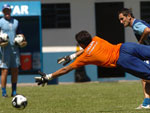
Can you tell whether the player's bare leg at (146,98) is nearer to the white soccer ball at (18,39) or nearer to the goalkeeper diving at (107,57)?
the goalkeeper diving at (107,57)

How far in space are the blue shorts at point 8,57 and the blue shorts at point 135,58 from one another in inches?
198

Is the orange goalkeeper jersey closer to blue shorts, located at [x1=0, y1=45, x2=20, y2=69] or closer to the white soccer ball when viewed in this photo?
the white soccer ball

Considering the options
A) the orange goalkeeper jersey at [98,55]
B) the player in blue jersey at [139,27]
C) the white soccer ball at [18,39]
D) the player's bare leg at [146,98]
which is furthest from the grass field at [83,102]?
the white soccer ball at [18,39]

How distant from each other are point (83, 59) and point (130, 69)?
3.04ft

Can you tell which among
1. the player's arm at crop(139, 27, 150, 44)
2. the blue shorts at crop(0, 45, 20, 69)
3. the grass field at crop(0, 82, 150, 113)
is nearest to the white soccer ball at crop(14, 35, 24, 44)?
the blue shorts at crop(0, 45, 20, 69)

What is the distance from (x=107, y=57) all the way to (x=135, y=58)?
531 millimetres

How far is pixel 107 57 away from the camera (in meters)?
10.2

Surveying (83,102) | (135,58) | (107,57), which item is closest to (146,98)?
(135,58)

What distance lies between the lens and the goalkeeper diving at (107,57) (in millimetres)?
10133

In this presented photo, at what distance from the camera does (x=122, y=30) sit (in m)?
22.7

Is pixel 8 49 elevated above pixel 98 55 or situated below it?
below

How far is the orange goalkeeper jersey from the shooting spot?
10141 mm

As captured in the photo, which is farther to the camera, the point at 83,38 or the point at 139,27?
the point at 139,27

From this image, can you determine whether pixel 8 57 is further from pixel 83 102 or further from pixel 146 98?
pixel 146 98
